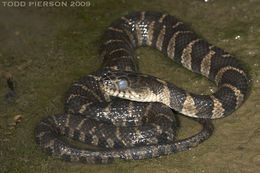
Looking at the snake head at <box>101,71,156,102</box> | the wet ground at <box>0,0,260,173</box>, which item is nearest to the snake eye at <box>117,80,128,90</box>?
the snake head at <box>101,71,156,102</box>

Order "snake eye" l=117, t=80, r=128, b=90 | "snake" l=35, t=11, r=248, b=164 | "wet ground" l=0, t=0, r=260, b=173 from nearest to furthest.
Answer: "wet ground" l=0, t=0, r=260, b=173 → "snake" l=35, t=11, r=248, b=164 → "snake eye" l=117, t=80, r=128, b=90

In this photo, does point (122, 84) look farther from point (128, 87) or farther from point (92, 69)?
point (92, 69)

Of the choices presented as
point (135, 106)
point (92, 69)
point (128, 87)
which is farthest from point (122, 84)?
point (92, 69)

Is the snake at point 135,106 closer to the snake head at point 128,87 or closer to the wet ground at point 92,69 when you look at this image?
the snake head at point 128,87

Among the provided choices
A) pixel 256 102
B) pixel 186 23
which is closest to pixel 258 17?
pixel 186 23

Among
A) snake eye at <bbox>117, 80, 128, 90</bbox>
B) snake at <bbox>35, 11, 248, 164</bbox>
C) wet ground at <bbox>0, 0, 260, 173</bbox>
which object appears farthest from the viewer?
snake eye at <bbox>117, 80, 128, 90</bbox>

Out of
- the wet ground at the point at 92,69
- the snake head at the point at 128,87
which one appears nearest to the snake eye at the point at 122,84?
the snake head at the point at 128,87

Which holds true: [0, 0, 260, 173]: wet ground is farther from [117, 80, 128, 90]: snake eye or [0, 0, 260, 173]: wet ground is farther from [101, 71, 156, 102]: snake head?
[117, 80, 128, 90]: snake eye
